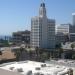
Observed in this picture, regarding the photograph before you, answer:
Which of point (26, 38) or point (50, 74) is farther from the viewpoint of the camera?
point (26, 38)

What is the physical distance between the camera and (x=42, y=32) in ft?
207

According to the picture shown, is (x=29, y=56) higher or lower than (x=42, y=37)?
lower

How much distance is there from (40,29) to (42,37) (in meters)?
2.28

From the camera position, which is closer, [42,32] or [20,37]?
[42,32]

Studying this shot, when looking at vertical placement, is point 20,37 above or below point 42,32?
below

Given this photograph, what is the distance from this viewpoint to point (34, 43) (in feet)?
209

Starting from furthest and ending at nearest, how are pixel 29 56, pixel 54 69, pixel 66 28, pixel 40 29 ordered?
pixel 66 28
pixel 40 29
pixel 29 56
pixel 54 69

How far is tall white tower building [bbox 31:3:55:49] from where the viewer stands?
62.9 metres

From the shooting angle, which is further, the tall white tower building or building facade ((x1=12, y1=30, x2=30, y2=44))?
building facade ((x1=12, y1=30, x2=30, y2=44))

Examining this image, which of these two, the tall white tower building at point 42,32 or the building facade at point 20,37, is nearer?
the tall white tower building at point 42,32

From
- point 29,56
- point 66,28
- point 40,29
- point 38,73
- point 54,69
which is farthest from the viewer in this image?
point 66,28

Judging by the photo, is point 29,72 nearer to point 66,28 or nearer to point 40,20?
point 40,20

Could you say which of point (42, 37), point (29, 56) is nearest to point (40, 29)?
point (42, 37)

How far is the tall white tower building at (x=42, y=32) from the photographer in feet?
206
